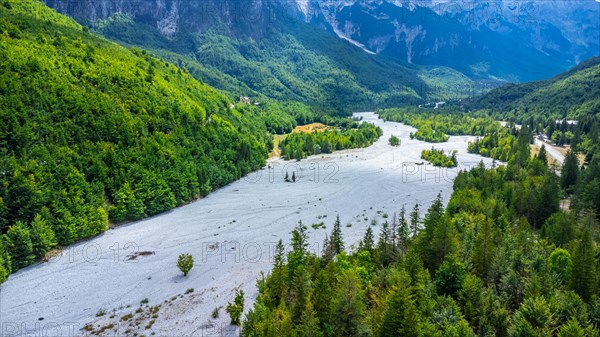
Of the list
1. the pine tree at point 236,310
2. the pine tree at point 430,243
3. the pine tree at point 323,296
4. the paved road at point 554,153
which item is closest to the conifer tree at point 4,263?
the pine tree at point 236,310

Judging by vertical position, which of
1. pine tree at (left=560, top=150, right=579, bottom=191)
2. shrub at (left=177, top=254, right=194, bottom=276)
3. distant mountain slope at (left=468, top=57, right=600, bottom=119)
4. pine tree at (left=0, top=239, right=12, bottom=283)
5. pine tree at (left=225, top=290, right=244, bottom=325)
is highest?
distant mountain slope at (left=468, top=57, right=600, bottom=119)

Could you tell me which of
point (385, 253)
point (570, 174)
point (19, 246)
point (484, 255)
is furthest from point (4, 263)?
point (570, 174)

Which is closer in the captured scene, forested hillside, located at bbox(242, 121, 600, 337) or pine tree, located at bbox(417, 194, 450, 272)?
forested hillside, located at bbox(242, 121, 600, 337)

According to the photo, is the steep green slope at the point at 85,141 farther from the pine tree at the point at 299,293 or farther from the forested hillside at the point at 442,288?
the pine tree at the point at 299,293

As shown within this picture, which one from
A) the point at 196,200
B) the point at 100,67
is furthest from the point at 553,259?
the point at 100,67

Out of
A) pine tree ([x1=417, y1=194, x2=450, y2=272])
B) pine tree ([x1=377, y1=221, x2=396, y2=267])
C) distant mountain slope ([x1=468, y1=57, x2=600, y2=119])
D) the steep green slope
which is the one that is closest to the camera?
pine tree ([x1=417, y1=194, x2=450, y2=272])

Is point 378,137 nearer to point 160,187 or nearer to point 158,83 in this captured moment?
point 158,83

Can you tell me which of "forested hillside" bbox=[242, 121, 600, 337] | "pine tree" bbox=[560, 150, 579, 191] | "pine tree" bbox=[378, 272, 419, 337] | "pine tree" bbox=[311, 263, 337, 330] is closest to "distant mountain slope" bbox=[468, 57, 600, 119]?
"pine tree" bbox=[560, 150, 579, 191]

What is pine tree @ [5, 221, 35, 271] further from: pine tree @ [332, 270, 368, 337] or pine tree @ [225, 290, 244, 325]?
pine tree @ [332, 270, 368, 337]
